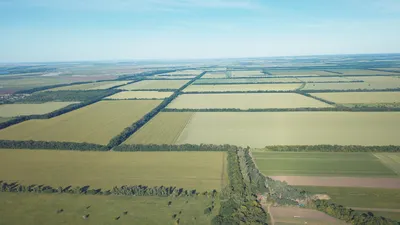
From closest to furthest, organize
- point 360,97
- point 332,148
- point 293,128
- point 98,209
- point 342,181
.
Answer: point 98,209 → point 342,181 → point 332,148 → point 293,128 → point 360,97

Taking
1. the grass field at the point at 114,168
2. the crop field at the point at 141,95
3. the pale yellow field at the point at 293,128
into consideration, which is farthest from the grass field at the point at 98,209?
the crop field at the point at 141,95

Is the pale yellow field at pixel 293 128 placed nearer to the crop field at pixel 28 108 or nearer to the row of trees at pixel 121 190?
the row of trees at pixel 121 190

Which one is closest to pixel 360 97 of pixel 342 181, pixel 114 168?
pixel 342 181

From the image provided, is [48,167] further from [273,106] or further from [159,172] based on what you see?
[273,106]

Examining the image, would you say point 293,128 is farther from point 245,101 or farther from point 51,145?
point 51,145

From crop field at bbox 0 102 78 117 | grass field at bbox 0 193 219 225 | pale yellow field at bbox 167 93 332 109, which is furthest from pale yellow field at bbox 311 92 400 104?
crop field at bbox 0 102 78 117

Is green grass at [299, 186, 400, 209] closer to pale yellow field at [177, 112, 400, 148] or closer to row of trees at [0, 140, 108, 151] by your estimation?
pale yellow field at [177, 112, 400, 148]
